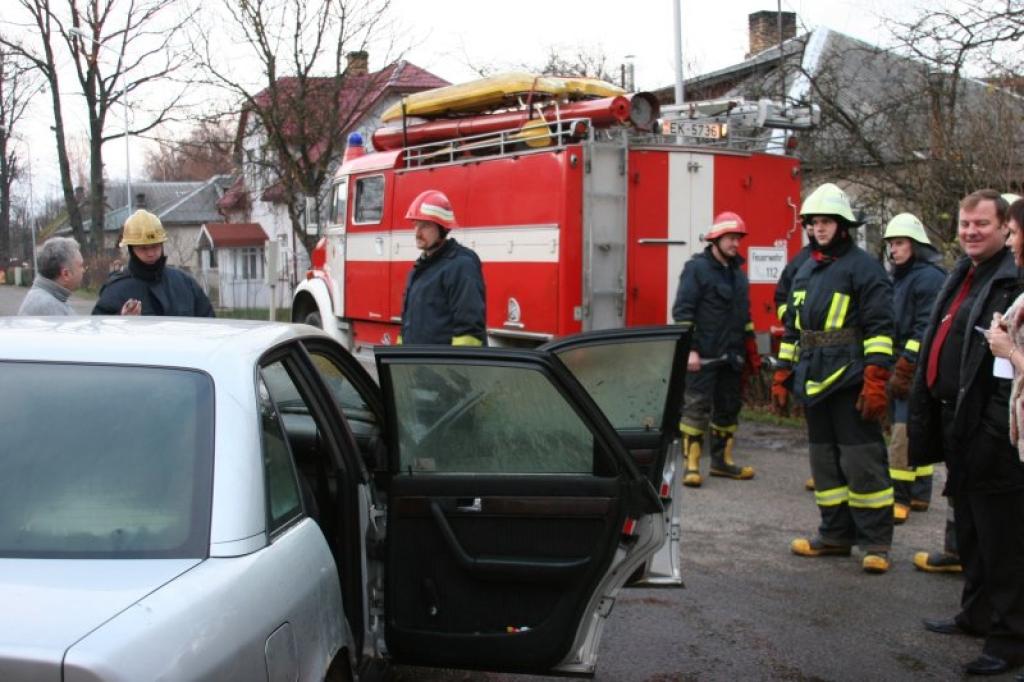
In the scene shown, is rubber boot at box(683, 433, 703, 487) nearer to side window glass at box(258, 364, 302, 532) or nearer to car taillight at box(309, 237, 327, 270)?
side window glass at box(258, 364, 302, 532)

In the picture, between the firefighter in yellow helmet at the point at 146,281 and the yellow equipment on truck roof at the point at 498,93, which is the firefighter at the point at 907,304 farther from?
the firefighter in yellow helmet at the point at 146,281

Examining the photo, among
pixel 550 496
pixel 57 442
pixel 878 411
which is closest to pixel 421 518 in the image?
pixel 550 496

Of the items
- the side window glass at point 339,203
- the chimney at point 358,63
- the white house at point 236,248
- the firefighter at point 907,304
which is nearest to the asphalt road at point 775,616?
the firefighter at point 907,304

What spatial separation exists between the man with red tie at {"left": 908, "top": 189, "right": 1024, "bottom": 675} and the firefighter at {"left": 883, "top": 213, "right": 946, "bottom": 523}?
1.90m

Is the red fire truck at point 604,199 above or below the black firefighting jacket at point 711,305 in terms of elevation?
above

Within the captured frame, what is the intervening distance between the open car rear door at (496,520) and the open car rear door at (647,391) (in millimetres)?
595

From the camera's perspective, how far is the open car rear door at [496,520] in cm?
344

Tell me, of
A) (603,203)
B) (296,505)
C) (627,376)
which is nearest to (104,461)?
(296,505)

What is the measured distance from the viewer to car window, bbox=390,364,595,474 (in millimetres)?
3502

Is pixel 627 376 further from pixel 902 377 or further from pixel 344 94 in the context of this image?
pixel 344 94

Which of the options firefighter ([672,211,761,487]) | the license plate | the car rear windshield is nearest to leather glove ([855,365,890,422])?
firefighter ([672,211,761,487])

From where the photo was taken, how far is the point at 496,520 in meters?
3.45

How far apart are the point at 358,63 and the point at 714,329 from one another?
16985 millimetres

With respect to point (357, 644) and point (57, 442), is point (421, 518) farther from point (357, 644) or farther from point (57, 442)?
point (57, 442)
